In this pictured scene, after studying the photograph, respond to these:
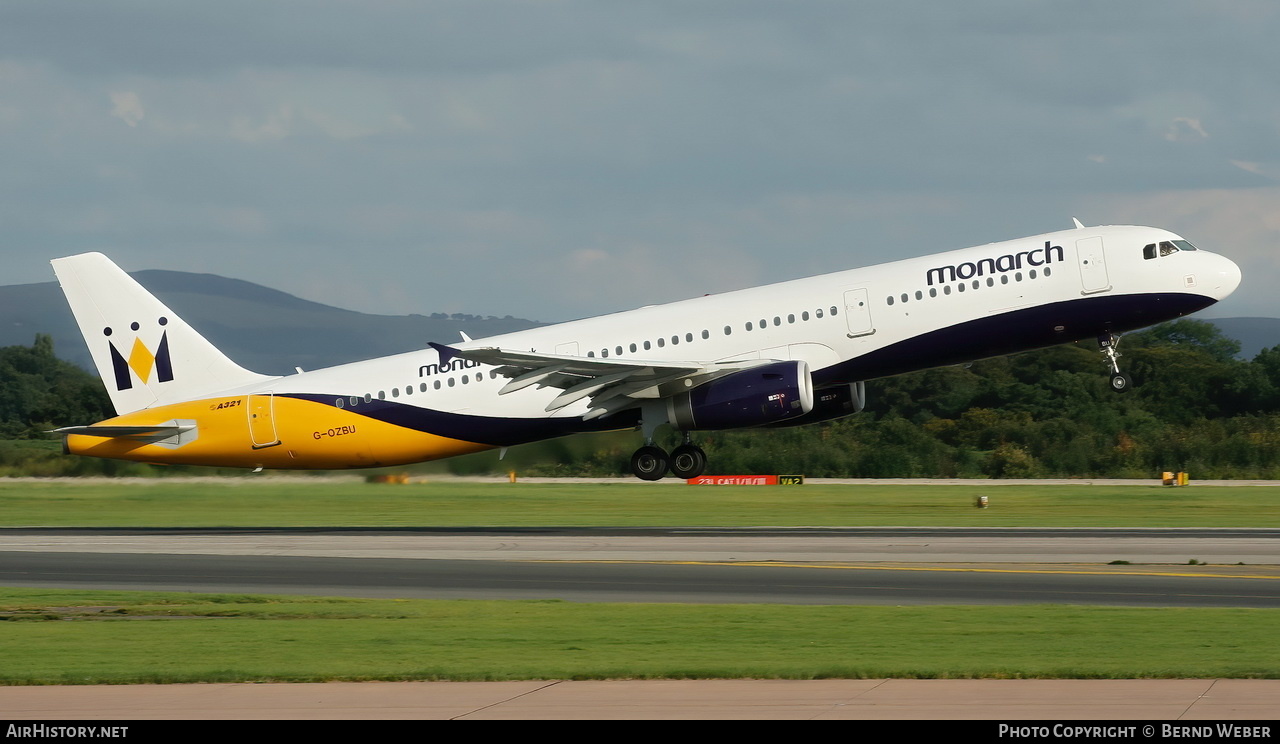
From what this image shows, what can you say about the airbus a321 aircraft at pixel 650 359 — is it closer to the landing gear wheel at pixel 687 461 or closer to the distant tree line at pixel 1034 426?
the landing gear wheel at pixel 687 461

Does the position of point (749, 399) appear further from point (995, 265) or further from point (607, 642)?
point (607, 642)

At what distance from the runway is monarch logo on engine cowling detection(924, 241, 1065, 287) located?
6.83 metres

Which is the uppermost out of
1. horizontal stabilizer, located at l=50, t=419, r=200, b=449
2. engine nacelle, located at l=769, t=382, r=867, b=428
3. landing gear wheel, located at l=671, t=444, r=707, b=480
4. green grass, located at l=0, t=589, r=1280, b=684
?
horizontal stabilizer, located at l=50, t=419, r=200, b=449

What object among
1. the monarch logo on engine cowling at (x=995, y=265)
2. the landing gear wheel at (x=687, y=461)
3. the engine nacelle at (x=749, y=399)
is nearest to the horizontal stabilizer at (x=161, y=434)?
the landing gear wheel at (x=687, y=461)

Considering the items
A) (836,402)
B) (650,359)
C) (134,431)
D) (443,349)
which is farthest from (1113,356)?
(134,431)

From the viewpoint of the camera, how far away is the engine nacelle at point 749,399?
122 feet

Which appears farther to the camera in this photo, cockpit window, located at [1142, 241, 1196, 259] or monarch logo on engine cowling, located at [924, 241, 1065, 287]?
monarch logo on engine cowling, located at [924, 241, 1065, 287]

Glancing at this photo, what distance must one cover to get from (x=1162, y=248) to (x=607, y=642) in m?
22.5

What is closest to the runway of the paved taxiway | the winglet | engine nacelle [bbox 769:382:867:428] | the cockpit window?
the paved taxiway

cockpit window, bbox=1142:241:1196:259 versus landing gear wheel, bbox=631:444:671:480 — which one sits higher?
cockpit window, bbox=1142:241:1196:259

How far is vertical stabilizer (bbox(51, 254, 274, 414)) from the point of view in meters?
43.6

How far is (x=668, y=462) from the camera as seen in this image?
40.7m

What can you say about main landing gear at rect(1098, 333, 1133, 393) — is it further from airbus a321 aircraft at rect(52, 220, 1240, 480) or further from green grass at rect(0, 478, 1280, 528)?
green grass at rect(0, 478, 1280, 528)
